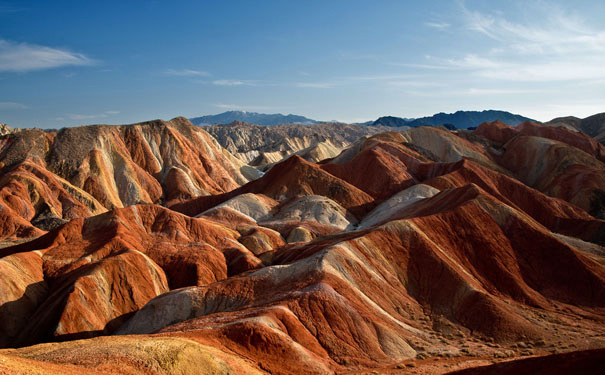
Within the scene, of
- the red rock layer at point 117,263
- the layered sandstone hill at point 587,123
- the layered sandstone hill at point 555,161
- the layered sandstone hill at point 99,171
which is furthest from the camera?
the layered sandstone hill at point 587,123

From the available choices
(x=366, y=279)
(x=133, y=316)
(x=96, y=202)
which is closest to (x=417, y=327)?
(x=366, y=279)

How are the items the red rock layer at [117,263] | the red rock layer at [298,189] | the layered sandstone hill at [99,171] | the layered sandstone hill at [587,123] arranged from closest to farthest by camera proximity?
the red rock layer at [117,263] → the layered sandstone hill at [99,171] → the red rock layer at [298,189] → the layered sandstone hill at [587,123]

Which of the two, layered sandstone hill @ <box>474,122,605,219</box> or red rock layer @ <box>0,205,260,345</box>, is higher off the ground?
layered sandstone hill @ <box>474,122,605,219</box>

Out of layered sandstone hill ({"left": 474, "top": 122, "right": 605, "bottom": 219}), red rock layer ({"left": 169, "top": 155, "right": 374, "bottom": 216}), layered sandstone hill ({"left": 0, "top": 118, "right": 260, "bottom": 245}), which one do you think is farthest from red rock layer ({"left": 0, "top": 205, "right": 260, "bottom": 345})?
layered sandstone hill ({"left": 474, "top": 122, "right": 605, "bottom": 219})

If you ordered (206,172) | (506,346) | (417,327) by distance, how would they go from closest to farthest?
(506,346)
(417,327)
(206,172)

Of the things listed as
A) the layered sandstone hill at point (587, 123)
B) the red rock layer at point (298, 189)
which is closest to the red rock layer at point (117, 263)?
the red rock layer at point (298, 189)

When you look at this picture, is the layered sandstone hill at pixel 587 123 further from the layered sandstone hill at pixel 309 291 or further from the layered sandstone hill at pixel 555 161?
the layered sandstone hill at pixel 309 291

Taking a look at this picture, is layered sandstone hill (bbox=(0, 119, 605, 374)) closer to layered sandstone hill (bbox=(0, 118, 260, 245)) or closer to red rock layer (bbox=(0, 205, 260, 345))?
red rock layer (bbox=(0, 205, 260, 345))

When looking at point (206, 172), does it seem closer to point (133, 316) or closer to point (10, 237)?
point (10, 237)

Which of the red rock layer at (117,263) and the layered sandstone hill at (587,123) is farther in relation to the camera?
the layered sandstone hill at (587,123)
